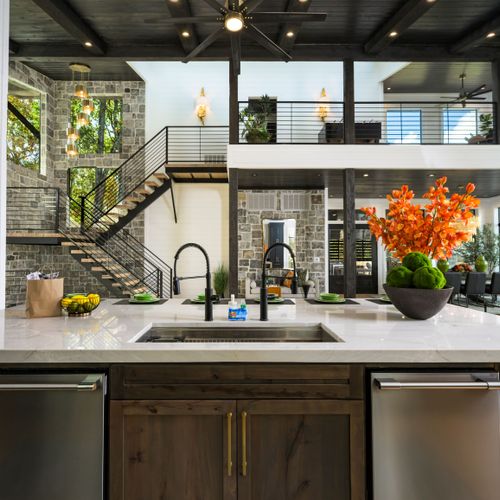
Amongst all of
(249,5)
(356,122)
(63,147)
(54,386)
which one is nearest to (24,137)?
(63,147)

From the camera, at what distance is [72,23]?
5312mm

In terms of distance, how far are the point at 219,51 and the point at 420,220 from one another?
5.66 m

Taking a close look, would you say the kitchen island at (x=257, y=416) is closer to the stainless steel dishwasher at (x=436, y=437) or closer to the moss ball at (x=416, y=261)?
the stainless steel dishwasher at (x=436, y=437)

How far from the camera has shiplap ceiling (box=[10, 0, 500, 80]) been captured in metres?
5.29

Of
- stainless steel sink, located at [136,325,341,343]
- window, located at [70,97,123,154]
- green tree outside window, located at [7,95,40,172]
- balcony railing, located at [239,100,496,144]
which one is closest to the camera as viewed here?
stainless steel sink, located at [136,325,341,343]

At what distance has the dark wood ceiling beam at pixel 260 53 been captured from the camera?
631 centimetres

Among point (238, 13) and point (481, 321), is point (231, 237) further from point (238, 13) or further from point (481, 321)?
point (481, 321)

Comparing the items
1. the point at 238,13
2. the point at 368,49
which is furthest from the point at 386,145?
the point at 238,13

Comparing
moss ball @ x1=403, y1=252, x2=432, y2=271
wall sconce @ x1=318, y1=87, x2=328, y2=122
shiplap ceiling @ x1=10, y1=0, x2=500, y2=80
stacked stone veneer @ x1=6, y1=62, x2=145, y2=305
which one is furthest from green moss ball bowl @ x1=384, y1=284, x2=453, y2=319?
wall sconce @ x1=318, y1=87, x2=328, y2=122

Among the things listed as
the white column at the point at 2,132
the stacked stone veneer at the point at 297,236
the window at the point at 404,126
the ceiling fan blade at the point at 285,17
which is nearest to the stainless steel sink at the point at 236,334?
the white column at the point at 2,132

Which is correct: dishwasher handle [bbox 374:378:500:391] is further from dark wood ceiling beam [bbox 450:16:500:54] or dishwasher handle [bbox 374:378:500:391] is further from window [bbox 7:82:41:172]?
window [bbox 7:82:41:172]

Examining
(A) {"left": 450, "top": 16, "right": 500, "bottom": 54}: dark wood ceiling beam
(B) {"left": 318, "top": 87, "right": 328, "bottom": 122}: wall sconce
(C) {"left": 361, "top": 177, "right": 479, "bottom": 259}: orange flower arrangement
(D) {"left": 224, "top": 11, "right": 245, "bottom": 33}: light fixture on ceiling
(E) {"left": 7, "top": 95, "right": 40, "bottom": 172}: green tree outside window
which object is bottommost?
(C) {"left": 361, "top": 177, "right": 479, "bottom": 259}: orange flower arrangement

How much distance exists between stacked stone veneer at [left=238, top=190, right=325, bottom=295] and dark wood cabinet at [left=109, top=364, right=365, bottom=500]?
7.60 metres

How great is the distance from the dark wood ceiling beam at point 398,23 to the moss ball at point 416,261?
15.0ft
